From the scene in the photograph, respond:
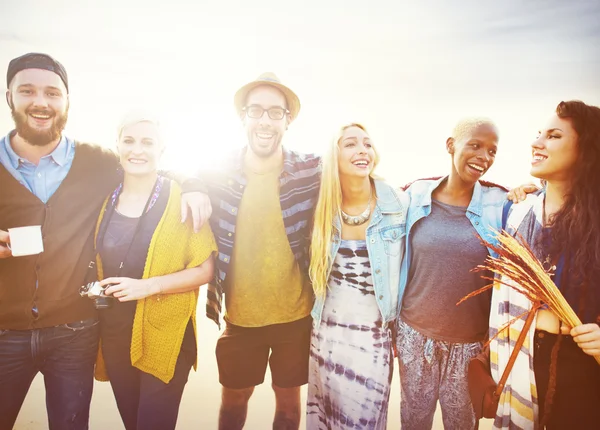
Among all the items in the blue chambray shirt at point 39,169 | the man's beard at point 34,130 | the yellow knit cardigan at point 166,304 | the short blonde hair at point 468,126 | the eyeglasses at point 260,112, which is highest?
the eyeglasses at point 260,112

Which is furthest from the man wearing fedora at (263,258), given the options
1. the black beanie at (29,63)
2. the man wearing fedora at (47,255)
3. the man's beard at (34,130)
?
the black beanie at (29,63)

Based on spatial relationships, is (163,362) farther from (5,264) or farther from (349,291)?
(349,291)

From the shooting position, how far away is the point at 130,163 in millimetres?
2398

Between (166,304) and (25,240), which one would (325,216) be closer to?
(166,304)

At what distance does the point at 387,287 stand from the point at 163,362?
1.74 meters

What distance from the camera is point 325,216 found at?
2.74 meters

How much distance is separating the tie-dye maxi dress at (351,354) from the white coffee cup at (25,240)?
2077 mm

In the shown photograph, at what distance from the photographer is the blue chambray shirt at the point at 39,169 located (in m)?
2.28

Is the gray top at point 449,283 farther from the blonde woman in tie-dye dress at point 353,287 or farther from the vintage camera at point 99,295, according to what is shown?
the vintage camera at point 99,295

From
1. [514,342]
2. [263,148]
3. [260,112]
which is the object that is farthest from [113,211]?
[514,342]

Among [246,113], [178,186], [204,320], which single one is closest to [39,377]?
[204,320]

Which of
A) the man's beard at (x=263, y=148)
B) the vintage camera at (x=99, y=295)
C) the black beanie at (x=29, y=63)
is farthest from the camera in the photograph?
the man's beard at (x=263, y=148)

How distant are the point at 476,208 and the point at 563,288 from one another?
0.73m

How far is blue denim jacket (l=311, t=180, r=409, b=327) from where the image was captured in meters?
2.53
